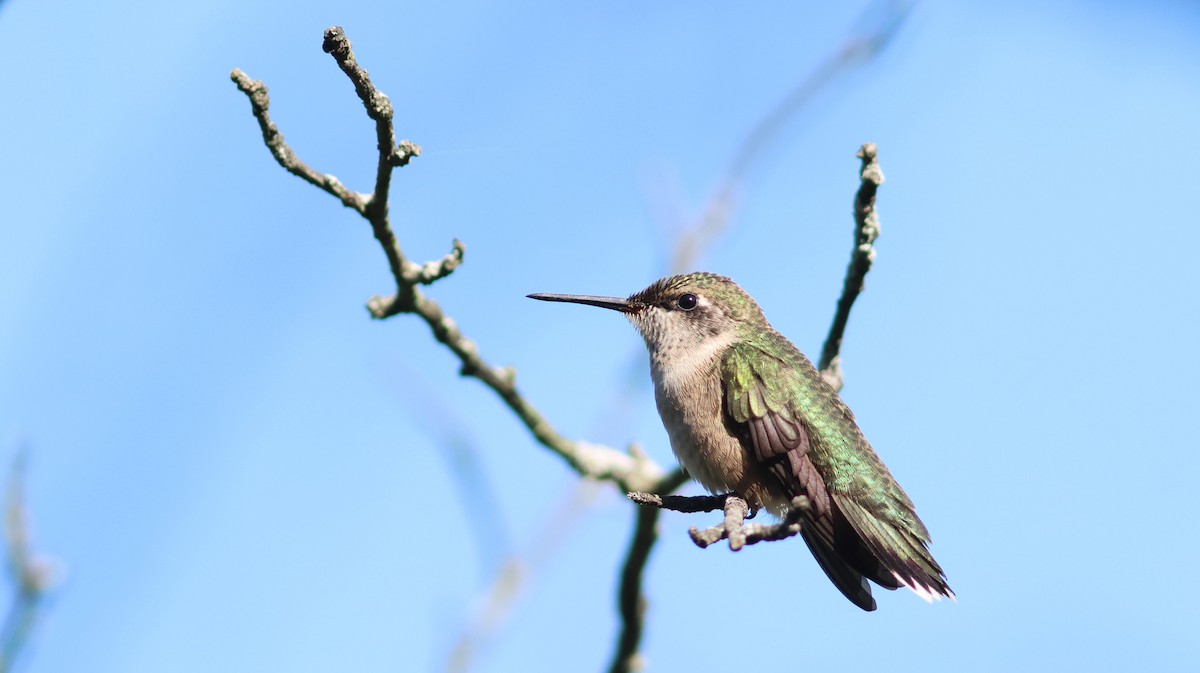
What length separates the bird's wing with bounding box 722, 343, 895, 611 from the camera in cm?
439

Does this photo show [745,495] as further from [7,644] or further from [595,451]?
[7,644]

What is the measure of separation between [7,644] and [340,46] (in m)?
2.21

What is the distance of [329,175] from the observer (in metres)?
4.12

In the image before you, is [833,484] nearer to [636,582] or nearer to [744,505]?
[744,505]

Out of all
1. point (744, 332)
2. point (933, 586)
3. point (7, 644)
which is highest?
point (744, 332)

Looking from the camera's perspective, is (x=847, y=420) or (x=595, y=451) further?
(x=595, y=451)

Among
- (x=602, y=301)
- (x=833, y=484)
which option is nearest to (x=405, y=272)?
(x=602, y=301)

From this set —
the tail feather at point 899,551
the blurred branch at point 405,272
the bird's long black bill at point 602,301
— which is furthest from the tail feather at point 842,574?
the bird's long black bill at point 602,301

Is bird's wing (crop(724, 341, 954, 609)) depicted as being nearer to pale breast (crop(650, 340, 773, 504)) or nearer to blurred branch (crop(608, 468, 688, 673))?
pale breast (crop(650, 340, 773, 504))

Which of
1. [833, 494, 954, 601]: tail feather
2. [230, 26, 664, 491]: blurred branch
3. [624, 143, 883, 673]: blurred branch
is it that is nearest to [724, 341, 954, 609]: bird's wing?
[833, 494, 954, 601]: tail feather

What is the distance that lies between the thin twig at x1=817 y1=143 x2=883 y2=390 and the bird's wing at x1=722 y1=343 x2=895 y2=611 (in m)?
0.47

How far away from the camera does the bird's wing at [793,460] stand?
14.4 feet

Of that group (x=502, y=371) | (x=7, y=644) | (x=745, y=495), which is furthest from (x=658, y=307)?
(x=7, y=644)

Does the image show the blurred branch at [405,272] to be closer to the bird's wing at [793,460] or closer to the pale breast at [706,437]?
the pale breast at [706,437]
